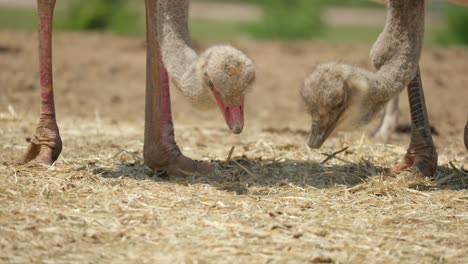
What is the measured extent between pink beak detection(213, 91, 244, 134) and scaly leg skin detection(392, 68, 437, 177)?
155 cm

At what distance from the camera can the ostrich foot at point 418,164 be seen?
6.15 meters

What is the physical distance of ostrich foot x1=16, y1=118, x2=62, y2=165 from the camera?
610 cm

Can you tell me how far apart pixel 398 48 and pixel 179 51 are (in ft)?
4.38

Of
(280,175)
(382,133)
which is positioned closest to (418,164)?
(280,175)

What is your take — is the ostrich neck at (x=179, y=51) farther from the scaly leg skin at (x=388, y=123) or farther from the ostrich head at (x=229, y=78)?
the scaly leg skin at (x=388, y=123)

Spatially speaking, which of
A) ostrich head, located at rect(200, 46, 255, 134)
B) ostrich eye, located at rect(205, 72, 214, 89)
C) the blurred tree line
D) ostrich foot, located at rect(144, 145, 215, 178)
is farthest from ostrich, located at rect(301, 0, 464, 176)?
the blurred tree line

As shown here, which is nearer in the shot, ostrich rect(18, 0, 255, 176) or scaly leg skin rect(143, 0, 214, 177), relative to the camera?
ostrich rect(18, 0, 255, 176)

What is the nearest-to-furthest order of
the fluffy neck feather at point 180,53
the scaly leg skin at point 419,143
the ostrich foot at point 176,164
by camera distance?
the fluffy neck feather at point 180,53
the ostrich foot at point 176,164
the scaly leg skin at point 419,143

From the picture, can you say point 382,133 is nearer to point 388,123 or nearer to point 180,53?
point 388,123

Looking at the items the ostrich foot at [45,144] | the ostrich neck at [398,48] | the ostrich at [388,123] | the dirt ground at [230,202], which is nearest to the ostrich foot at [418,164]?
the dirt ground at [230,202]

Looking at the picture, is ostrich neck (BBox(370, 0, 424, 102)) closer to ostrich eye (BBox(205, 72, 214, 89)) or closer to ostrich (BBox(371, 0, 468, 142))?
ostrich eye (BBox(205, 72, 214, 89))

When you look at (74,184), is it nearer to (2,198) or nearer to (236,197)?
(2,198)

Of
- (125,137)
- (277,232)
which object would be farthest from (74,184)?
(125,137)

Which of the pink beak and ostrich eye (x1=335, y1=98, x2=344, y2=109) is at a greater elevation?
ostrich eye (x1=335, y1=98, x2=344, y2=109)
